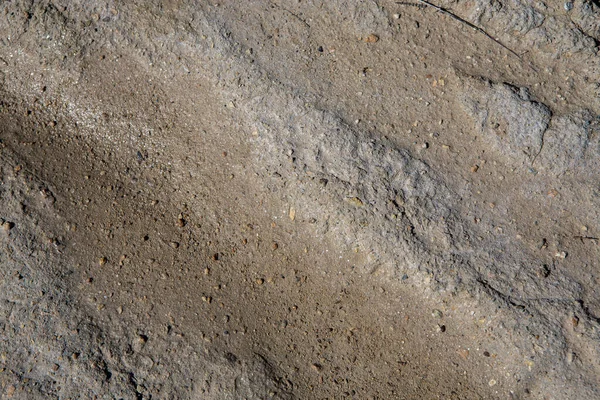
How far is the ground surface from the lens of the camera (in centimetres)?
307

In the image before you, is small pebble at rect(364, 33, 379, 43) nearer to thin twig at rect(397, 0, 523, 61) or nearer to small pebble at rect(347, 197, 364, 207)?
thin twig at rect(397, 0, 523, 61)

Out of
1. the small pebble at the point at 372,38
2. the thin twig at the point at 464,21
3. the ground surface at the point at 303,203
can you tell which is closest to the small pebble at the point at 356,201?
the ground surface at the point at 303,203

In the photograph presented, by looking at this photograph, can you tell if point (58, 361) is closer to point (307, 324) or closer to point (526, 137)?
point (307, 324)

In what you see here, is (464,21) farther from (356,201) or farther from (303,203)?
(303,203)

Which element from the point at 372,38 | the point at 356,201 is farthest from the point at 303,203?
the point at 372,38

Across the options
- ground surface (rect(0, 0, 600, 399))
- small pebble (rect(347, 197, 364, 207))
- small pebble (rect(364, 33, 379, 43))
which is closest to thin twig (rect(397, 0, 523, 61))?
ground surface (rect(0, 0, 600, 399))

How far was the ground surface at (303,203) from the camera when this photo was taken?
3.07 meters

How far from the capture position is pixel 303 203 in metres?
3.22

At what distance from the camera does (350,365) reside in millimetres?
3188

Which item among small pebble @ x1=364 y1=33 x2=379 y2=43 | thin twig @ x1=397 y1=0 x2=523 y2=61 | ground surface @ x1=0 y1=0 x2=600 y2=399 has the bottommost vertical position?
ground surface @ x1=0 y1=0 x2=600 y2=399

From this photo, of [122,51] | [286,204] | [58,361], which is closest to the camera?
[58,361]

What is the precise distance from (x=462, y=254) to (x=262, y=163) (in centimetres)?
139

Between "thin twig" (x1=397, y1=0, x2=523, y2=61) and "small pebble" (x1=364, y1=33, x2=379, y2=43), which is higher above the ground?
"thin twig" (x1=397, y1=0, x2=523, y2=61)

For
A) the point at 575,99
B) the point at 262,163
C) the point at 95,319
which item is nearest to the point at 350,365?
the point at 262,163
